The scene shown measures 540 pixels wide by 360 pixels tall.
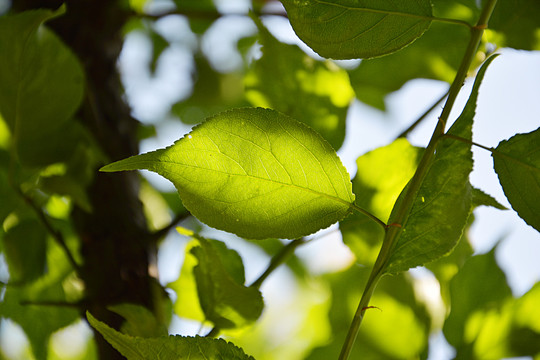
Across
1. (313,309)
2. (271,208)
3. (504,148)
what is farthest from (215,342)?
(313,309)

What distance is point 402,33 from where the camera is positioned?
272mm

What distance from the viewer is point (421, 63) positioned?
1.44 feet

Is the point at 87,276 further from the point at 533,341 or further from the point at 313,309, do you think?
the point at 533,341

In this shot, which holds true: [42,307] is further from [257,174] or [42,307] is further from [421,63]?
[421,63]

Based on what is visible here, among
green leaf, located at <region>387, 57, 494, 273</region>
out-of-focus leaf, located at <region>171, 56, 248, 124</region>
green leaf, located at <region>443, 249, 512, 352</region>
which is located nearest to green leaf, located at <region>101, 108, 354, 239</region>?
green leaf, located at <region>387, 57, 494, 273</region>

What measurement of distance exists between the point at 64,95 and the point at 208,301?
18 centimetres

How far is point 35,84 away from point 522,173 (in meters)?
0.31

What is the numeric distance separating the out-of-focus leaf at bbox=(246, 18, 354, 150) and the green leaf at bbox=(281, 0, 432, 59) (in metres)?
0.10

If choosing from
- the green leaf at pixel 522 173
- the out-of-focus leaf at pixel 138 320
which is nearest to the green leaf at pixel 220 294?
the out-of-focus leaf at pixel 138 320

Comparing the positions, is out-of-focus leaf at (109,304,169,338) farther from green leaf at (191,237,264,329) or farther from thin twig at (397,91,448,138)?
thin twig at (397,91,448,138)

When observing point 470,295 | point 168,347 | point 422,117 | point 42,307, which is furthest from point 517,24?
point 42,307

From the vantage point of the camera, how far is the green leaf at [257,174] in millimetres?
237

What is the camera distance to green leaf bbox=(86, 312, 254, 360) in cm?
22

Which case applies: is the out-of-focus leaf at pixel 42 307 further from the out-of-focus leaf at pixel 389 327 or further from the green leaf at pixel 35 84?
the out-of-focus leaf at pixel 389 327
